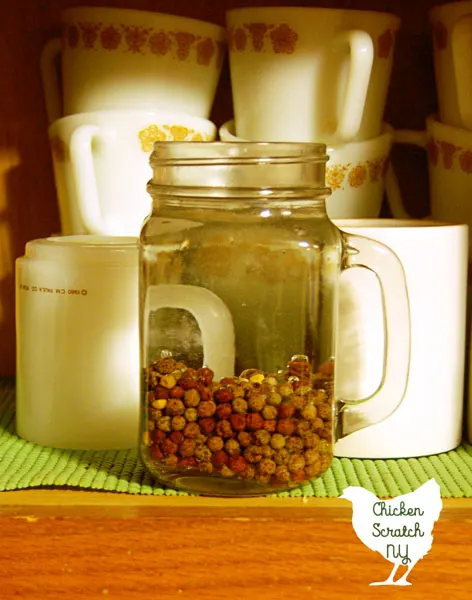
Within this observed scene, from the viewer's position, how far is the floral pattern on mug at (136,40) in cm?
65

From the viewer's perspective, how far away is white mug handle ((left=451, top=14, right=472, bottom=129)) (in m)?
0.61

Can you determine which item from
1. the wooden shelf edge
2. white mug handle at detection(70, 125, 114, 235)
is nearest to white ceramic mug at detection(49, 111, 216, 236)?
white mug handle at detection(70, 125, 114, 235)

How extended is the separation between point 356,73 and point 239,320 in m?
0.21

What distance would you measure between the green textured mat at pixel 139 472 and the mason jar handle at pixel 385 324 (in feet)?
0.11

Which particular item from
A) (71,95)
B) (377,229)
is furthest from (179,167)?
(71,95)

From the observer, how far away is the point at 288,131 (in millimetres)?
639

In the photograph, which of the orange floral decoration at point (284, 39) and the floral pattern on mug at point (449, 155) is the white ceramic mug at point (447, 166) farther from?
the orange floral decoration at point (284, 39)

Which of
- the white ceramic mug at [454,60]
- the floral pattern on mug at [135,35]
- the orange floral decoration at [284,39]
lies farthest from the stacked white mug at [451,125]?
the floral pattern on mug at [135,35]

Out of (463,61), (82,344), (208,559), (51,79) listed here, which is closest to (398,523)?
(208,559)

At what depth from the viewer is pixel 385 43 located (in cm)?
65

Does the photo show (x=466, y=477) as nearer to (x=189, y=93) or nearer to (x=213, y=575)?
(x=213, y=575)

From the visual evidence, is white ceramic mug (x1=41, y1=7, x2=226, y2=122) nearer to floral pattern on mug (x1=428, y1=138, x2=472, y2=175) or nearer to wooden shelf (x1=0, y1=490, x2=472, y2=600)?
floral pattern on mug (x1=428, y1=138, x2=472, y2=175)

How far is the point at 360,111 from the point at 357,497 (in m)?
0.27

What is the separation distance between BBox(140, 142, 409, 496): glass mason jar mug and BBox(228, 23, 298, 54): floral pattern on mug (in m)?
0.18
